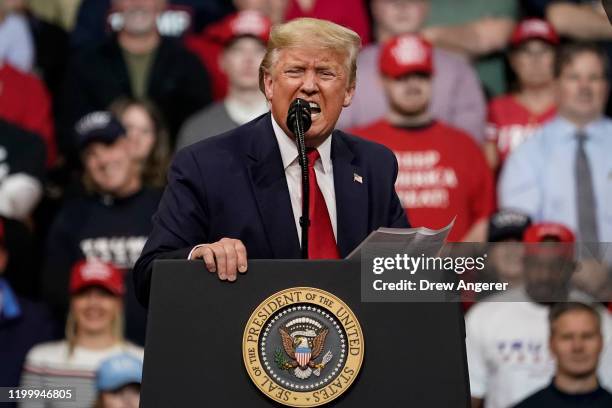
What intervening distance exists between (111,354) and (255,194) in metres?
2.61

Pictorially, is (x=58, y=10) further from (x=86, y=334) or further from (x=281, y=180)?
(x=281, y=180)

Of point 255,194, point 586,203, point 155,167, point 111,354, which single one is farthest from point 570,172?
point 255,194

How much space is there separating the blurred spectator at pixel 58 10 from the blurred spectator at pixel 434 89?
5.52 ft

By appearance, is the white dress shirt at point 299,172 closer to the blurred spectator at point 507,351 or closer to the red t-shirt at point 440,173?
the blurred spectator at point 507,351

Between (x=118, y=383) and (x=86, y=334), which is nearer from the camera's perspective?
(x=118, y=383)

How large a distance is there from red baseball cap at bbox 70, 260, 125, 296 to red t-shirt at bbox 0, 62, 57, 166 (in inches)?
42.3

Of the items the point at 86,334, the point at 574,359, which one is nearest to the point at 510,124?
the point at 574,359

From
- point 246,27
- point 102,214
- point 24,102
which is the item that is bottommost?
point 102,214

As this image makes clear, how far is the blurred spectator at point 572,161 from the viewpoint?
19.0ft

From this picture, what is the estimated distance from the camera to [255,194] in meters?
→ 2.63

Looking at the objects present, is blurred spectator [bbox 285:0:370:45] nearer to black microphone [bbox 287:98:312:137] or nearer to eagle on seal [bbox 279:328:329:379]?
black microphone [bbox 287:98:312:137]

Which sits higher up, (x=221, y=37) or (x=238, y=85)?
(x=221, y=37)

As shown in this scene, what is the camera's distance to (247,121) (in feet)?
16.1

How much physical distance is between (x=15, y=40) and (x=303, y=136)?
4.36 meters
